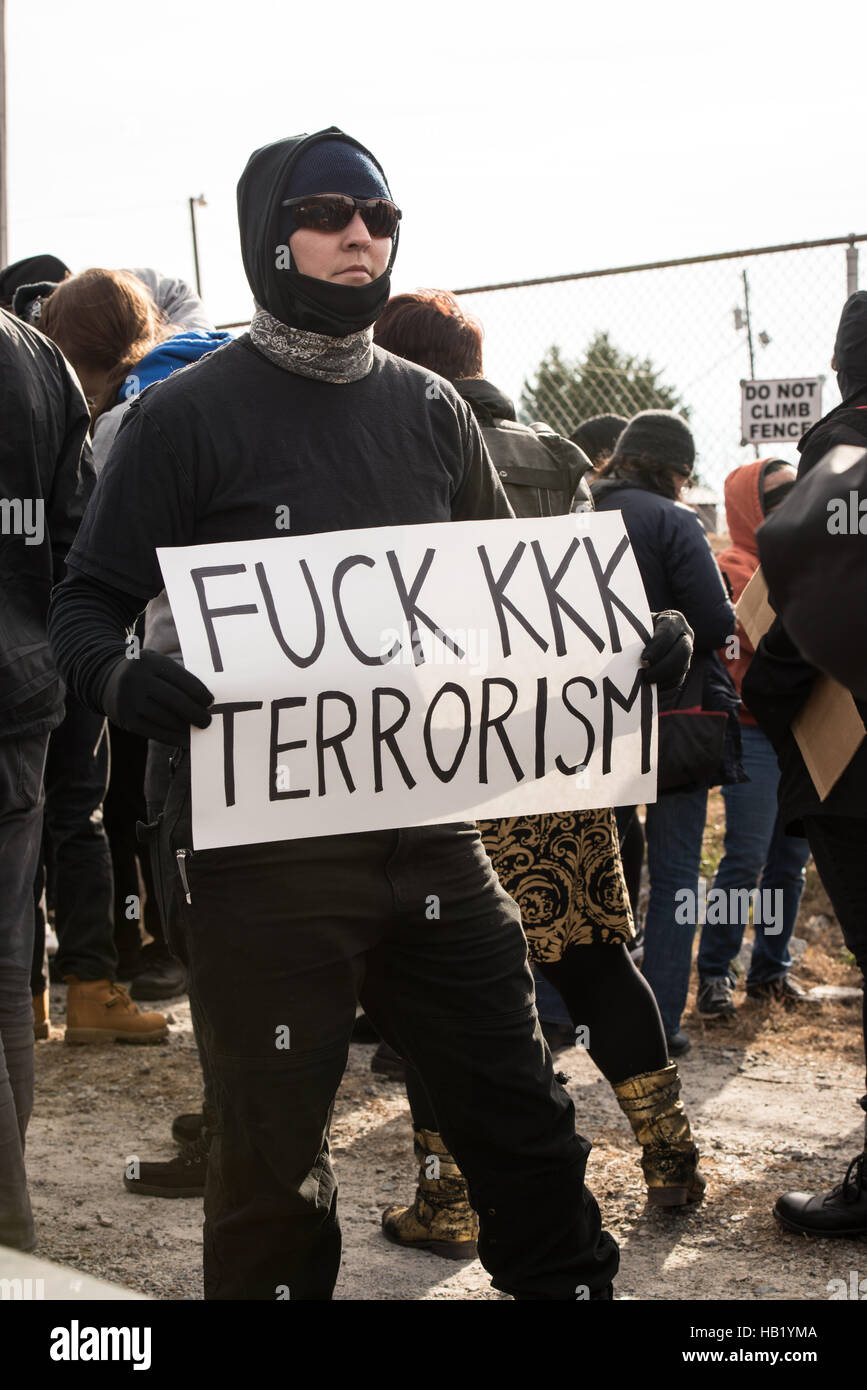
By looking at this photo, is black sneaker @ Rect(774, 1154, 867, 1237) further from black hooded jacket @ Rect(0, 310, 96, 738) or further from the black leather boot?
black hooded jacket @ Rect(0, 310, 96, 738)

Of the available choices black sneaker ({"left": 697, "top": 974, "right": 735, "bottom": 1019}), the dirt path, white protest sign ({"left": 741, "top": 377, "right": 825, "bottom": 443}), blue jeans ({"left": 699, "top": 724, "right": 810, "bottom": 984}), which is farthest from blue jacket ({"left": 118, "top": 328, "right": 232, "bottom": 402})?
white protest sign ({"left": 741, "top": 377, "right": 825, "bottom": 443})

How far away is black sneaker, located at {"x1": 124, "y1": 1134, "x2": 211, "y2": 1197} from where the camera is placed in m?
3.55

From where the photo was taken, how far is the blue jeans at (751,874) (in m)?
5.22

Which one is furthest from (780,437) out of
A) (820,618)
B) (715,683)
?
(820,618)

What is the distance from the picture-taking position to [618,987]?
3.19m

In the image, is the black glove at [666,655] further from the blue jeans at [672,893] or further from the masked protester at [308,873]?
the blue jeans at [672,893]

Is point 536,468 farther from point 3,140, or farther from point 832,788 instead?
point 3,140

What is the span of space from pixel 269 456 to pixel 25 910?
1193mm

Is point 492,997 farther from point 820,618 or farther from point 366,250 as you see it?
point 366,250

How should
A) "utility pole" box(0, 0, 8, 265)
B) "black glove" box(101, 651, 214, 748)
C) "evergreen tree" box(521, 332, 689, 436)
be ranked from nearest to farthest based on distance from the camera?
"black glove" box(101, 651, 214, 748)
"evergreen tree" box(521, 332, 689, 436)
"utility pole" box(0, 0, 8, 265)

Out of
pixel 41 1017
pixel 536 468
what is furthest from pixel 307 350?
pixel 41 1017

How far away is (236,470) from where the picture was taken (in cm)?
215

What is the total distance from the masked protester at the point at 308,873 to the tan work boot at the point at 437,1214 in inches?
33.3

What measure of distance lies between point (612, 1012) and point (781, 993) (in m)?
2.36
